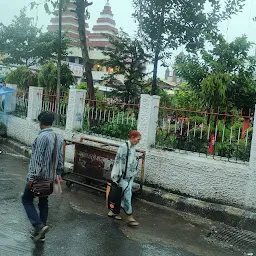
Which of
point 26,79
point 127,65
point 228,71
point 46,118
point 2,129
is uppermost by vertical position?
point 127,65

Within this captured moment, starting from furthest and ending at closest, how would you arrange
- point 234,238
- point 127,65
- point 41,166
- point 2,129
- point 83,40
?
point 127,65 < point 2,129 < point 83,40 < point 234,238 < point 41,166

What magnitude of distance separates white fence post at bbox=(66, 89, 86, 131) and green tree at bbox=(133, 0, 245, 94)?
3.77 m

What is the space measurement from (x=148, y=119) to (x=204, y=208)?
83.8 inches

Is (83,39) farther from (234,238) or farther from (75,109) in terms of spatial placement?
(234,238)

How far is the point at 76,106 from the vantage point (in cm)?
880

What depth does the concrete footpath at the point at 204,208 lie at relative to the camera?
223 inches

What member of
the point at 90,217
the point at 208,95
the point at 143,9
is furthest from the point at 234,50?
the point at 90,217

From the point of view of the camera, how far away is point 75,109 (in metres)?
8.79

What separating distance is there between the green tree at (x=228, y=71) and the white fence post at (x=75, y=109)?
9.10 feet

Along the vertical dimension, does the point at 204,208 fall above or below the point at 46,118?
below

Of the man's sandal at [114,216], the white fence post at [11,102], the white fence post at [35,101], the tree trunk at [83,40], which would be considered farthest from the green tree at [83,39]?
the man's sandal at [114,216]

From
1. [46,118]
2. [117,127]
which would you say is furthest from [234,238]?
[117,127]

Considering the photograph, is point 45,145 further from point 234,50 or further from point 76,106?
point 234,50

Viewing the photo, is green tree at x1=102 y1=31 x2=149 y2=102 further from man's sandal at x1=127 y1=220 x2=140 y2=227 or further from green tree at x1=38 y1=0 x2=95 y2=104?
man's sandal at x1=127 y1=220 x2=140 y2=227
